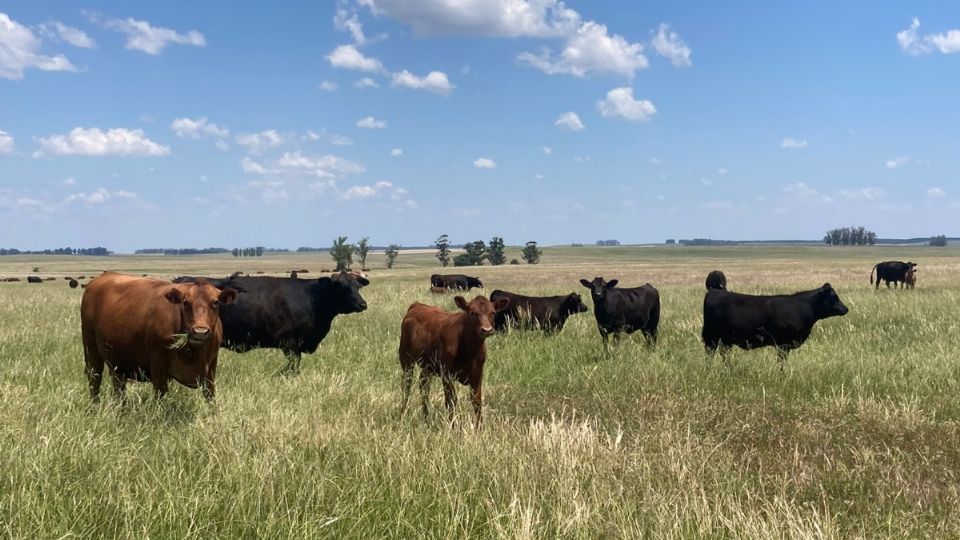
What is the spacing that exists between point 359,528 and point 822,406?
205 inches

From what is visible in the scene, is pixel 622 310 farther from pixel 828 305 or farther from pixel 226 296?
pixel 226 296

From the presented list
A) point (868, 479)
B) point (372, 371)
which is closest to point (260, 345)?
point (372, 371)

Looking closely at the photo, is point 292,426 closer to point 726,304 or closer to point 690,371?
point 690,371

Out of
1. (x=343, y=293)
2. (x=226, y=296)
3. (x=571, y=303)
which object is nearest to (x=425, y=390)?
(x=226, y=296)

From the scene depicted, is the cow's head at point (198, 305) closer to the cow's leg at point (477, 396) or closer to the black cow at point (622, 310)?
the cow's leg at point (477, 396)

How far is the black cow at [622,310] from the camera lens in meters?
11.4

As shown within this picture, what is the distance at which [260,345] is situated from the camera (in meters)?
9.34

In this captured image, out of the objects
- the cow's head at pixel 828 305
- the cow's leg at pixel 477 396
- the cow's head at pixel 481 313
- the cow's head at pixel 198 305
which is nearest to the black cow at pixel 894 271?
the cow's head at pixel 828 305

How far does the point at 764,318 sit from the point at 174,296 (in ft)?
26.8

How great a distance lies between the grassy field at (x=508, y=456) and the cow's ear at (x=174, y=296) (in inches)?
38.7

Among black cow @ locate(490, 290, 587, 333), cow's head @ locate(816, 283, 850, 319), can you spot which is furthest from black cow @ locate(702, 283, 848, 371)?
black cow @ locate(490, 290, 587, 333)

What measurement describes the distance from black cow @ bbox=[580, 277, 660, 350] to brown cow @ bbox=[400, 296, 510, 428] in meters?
5.57

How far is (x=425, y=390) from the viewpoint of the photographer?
6285 mm

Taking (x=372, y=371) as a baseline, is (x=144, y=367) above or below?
above
